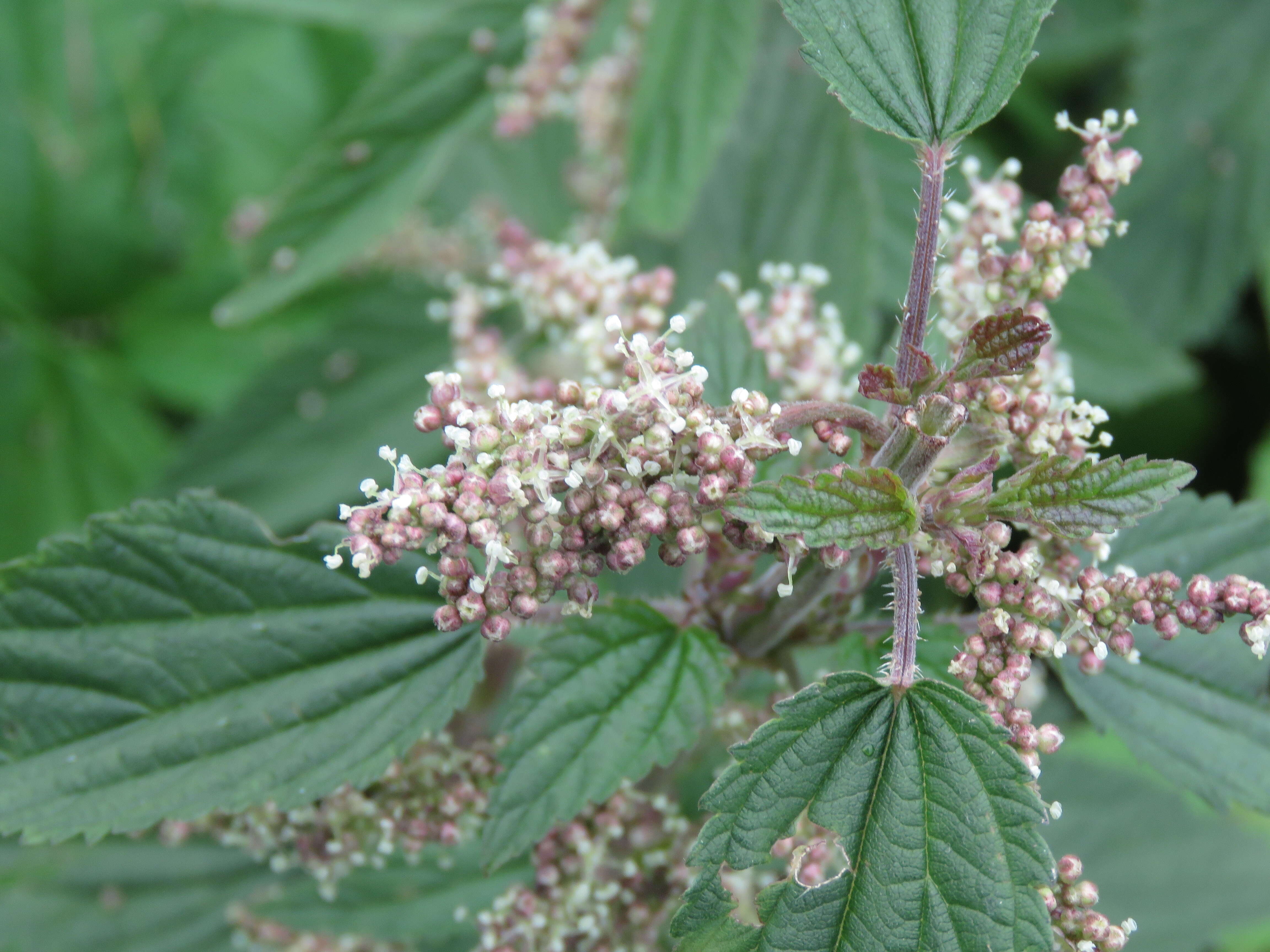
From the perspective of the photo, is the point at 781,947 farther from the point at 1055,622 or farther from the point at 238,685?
the point at 238,685

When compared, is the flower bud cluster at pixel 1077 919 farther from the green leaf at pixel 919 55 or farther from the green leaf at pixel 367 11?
the green leaf at pixel 367 11

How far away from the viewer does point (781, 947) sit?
1.76 metres

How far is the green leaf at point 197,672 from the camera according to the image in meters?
2.03

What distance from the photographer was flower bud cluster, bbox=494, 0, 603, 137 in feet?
11.5

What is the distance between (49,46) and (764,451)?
461 centimetres

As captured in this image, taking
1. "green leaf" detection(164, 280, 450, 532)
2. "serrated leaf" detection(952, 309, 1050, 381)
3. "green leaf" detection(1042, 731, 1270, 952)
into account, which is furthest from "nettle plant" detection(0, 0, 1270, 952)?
"green leaf" detection(164, 280, 450, 532)

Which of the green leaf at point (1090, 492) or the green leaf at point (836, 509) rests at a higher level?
the green leaf at point (836, 509)

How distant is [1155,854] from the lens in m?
3.76

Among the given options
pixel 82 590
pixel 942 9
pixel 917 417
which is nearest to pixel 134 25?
pixel 82 590

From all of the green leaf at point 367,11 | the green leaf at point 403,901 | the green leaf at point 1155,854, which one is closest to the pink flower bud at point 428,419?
the green leaf at point 403,901

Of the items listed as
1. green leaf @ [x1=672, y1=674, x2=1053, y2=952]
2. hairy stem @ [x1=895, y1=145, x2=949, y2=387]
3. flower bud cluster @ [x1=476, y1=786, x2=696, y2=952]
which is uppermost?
hairy stem @ [x1=895, y1=145, x2=949, y2=387]

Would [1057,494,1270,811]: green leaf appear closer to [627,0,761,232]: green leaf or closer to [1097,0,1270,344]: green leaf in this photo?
[627,0,761,232]: green leaf

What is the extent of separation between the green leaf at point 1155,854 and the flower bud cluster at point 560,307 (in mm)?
2174

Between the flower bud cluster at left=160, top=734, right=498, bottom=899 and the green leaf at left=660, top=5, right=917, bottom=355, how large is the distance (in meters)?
1.93
